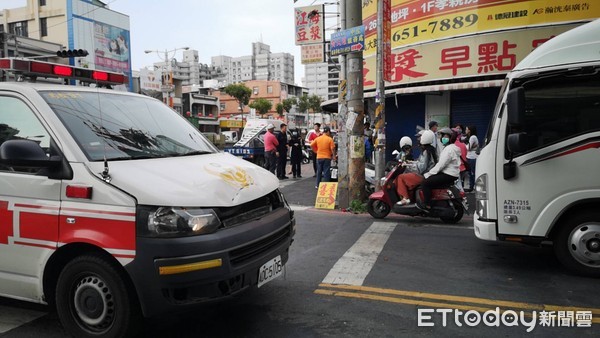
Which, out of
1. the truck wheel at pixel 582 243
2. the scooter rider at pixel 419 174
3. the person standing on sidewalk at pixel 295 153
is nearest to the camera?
the truck wheel at pixel 582 243

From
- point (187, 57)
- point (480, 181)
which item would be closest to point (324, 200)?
point (480, 181)

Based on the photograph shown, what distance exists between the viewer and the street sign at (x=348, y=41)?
341 inches

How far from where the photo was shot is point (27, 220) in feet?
10.8

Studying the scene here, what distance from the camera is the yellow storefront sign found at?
956cm

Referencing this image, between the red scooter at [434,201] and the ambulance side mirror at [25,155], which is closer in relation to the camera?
the ambulance side mirror at [25,155]

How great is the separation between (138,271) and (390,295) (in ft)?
8.20

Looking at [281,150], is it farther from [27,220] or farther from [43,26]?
[43,26]

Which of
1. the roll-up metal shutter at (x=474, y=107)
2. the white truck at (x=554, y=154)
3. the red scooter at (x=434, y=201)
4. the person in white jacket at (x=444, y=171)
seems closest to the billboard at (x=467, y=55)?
the roll-up metal shutter at (x=474, y=107)

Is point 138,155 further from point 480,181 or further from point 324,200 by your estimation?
point 324,200

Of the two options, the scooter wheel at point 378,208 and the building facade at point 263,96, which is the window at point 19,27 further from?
the scooter wheel at point 378,208

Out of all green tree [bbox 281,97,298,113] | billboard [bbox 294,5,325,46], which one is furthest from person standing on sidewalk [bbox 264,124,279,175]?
green tree [bbox 281,97,298,113]

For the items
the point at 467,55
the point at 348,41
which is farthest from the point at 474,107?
the point at 348,41

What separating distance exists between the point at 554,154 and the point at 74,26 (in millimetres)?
47636

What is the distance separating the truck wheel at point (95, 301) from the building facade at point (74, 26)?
4306 centimetres
